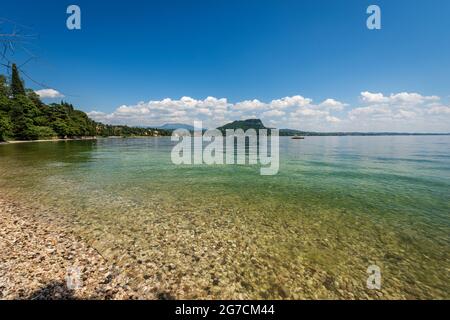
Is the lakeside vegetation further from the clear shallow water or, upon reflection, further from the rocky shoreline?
the rocky shoreline

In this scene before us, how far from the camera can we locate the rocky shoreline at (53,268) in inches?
200

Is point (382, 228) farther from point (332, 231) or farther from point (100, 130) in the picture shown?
point (100, 130)

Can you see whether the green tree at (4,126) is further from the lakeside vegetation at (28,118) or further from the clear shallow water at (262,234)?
the clear shallow water at (262,234)

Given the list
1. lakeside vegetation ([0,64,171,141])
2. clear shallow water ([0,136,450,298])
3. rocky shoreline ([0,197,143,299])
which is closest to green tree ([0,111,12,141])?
lakeside vegetation ([0,64,171,141])

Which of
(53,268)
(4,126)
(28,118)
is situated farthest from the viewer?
(28,118)

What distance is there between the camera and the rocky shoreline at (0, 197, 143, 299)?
200 inches

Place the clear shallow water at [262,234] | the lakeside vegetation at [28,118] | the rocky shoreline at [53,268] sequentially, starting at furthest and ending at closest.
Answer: the lakeside vegetation at [28,118]
the clear shallow water at [262,234]
the rocky shoreline at [53,268]

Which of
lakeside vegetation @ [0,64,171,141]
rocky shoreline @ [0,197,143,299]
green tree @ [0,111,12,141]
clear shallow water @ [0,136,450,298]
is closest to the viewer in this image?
rocky shoreline @ [0,197,143,299]

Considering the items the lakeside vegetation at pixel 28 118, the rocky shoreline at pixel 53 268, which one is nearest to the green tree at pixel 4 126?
the lakeside vegetation at pixel 28 118

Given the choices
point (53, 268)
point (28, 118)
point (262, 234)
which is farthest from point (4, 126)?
point (262, 234)

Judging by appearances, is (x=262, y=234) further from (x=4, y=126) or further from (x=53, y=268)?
(x=4, y=126)

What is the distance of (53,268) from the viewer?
588 centimetres

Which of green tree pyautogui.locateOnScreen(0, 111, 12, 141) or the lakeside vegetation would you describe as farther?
the lakeside vegetation
